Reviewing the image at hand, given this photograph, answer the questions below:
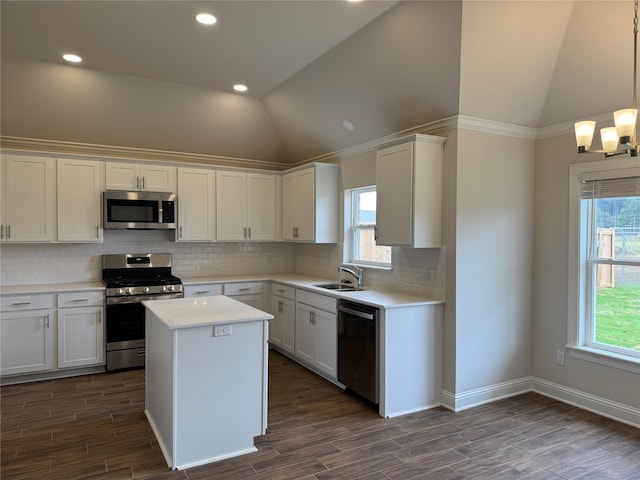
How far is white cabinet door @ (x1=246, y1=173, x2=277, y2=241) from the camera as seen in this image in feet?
19.7

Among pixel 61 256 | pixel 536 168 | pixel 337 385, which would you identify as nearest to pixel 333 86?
pixel 536 168

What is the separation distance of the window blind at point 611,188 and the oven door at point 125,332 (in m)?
4.52

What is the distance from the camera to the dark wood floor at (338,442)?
2.82m

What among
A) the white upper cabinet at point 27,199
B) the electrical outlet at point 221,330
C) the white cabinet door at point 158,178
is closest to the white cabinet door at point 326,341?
the electrical outlet at point 221,330

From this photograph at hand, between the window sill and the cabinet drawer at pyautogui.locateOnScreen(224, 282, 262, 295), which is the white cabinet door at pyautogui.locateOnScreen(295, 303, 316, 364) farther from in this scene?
the window sill

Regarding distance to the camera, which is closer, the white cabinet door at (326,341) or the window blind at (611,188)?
the window blind at (611,188)

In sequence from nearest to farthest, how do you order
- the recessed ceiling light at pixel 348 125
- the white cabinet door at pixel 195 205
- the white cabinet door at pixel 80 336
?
the white cabinet door at pixel 80 336 < the recessed ceiling light at pixel 348 125 < the white cabinet door at pixel 195 205

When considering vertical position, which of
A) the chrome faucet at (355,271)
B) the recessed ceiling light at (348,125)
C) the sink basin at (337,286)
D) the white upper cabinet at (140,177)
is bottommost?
the sink basin at (337,286)

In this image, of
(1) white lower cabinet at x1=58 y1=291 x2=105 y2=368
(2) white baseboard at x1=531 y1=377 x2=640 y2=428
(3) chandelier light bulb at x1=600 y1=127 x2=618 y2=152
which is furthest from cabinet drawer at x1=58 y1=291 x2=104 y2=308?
(3) chandelier light bulb at x1=600 y1=127 x2=618 y2=152

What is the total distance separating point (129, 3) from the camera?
10.5ft

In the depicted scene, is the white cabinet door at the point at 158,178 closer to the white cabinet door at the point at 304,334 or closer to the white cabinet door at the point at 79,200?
the white cabinet door at the point at 79,200

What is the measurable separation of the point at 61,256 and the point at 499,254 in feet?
15.7

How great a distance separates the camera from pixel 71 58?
418 centimetres

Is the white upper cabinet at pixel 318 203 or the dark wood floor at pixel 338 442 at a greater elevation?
the white upper cabinet at pixel 318 203
